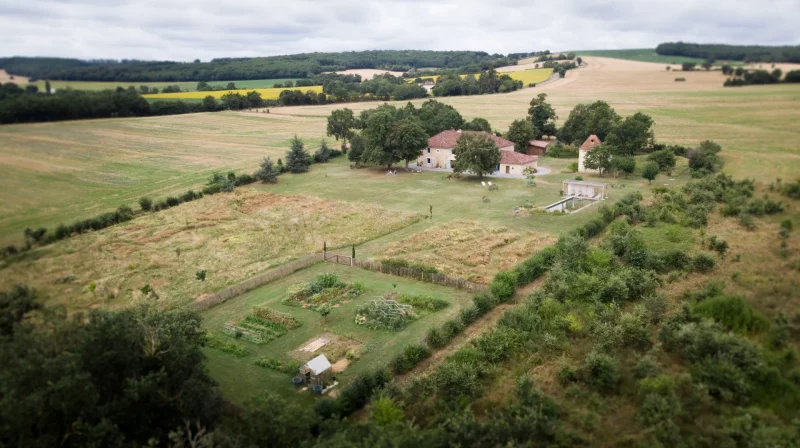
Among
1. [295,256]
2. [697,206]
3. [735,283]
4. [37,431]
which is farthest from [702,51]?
[37,431]

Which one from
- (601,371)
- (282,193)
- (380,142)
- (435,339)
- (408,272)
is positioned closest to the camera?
(601,371)

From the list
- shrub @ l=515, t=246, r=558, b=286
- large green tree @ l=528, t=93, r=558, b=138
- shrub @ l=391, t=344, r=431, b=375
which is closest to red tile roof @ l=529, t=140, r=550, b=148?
large green tree @ l=528, t=93, r=558, b=138

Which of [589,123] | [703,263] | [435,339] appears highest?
[589,123]

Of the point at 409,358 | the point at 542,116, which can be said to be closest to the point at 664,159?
the point at 542,116

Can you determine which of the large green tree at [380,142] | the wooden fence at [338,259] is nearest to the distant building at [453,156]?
the large green tree at [380,142]

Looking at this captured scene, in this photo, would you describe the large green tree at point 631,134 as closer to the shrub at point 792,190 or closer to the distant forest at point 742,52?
the distant forest at point 742,52

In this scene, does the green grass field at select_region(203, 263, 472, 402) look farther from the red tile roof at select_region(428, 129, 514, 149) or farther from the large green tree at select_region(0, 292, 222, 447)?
the red tile roof at select_region(428, 129, 514, 149)

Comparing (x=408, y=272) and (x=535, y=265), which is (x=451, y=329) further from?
(x=535, y=265)
